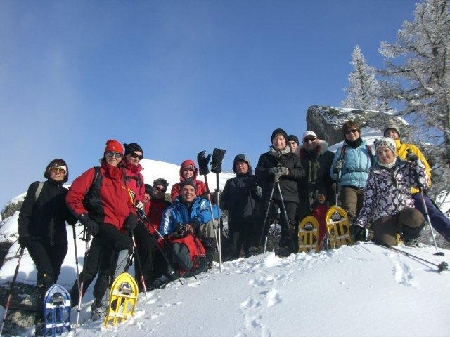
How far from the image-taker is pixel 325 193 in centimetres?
797

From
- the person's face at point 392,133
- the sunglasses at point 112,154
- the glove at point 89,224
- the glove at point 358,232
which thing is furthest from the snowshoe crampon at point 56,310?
the person's face at point 392,133

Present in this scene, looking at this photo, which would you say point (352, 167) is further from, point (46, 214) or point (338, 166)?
point (46, 214)

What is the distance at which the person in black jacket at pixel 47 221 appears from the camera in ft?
19.6

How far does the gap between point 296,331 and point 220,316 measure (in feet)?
3.09

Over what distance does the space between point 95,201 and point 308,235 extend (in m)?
3.56

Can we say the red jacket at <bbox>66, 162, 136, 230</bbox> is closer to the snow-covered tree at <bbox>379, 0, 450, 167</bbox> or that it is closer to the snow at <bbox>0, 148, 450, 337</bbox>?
the snow at <bbox>0, 148, 450, 337</bbox>

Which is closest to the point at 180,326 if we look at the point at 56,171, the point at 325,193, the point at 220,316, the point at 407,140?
the point at 220,316

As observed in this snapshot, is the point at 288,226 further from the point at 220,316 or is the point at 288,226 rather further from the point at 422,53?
the point at 422,53

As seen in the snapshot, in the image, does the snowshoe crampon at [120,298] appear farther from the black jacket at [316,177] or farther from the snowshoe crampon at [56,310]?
the black jacket at [316,177]

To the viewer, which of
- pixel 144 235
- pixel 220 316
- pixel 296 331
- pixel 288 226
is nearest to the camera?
pixel 296 331

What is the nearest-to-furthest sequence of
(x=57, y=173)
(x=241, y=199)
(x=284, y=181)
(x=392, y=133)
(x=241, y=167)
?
(x=57, y=173)
(x=392, y=133)
(x=284, y=181)
(x=241, y=199)
(x=241, y=167)

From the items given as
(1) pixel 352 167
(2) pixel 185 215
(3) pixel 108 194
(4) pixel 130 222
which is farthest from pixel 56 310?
(1) pixel 352 167

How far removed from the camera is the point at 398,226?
5938mm

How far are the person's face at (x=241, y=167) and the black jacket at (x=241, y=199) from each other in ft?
0.28
